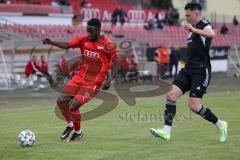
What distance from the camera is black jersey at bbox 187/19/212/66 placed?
35.4ft

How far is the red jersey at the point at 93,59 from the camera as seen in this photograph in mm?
11766

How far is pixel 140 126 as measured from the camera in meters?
14.1

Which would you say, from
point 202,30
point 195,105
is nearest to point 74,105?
point 195,105

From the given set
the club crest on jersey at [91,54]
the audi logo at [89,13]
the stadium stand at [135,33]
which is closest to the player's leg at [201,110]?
the club crest on jersey at [91,54]

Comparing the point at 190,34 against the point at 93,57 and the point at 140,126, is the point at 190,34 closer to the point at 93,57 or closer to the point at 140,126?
the point at 93,57

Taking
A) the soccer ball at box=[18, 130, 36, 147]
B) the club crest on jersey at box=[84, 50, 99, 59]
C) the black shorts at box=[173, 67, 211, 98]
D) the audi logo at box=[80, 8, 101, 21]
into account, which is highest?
the club crest on jersey at box=[84, 50, 99, 59]

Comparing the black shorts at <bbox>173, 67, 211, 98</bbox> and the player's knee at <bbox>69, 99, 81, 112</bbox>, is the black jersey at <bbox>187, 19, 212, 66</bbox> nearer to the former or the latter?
the black shorts at <bbox>173, 67, 211, 98</bbox>

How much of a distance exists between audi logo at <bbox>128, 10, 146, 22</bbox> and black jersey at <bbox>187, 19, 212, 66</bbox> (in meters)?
32.9

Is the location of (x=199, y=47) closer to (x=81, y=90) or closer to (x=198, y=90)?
(x=198, y=90)

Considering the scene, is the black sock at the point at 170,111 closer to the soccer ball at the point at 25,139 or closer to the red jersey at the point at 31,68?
the soccer ball at the point at 25,139

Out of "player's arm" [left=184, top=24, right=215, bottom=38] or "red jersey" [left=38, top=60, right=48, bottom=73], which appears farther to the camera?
"red jersey" [left=38, top=60, right=48, bottom=73]

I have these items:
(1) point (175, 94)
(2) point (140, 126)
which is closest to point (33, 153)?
(1) point (175, 94)

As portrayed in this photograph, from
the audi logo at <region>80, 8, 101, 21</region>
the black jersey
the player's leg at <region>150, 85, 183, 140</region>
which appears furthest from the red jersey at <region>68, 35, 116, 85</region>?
the audi logo at <region>80, 8, 101, 21</region>

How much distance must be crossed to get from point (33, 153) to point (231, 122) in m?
6.02
